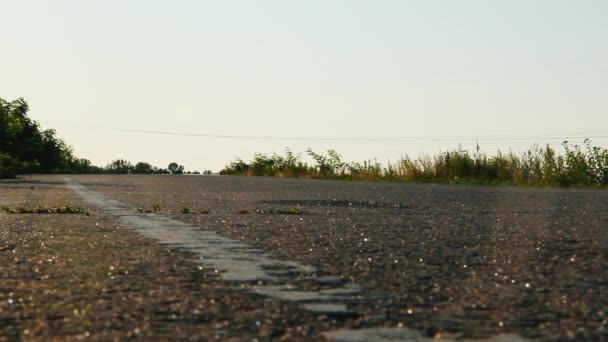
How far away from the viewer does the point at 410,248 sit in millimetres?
4746

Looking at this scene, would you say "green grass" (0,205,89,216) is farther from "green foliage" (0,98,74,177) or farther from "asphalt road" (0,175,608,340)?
"green foliage" (0,98,74,177)

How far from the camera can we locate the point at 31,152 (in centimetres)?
7175

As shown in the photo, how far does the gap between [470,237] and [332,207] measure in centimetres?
385

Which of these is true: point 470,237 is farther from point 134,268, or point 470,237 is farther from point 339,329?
point 339,329

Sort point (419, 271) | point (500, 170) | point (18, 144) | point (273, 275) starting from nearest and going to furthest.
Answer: point (273, 275) < point (419, 271) < point (500, 170) < point (18, 144)

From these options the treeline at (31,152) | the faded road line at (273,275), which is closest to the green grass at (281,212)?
the faded road line at (273,275)

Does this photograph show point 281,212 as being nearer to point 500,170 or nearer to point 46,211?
point 46,211

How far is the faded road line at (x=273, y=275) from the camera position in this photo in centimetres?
237

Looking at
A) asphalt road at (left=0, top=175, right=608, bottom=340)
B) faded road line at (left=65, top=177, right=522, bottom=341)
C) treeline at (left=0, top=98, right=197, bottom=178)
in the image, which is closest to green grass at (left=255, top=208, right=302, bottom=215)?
asphalt road at (left=0, top=175, right=608, bottom=340)

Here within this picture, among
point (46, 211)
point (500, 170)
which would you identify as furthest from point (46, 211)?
point (500, 170)

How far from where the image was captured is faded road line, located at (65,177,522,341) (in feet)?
7.76

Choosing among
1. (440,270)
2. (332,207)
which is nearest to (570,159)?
(332,207)

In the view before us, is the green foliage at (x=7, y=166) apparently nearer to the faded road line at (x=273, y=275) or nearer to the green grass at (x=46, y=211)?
the green grass at (x=46, y=211)

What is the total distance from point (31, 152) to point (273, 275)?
233ft
